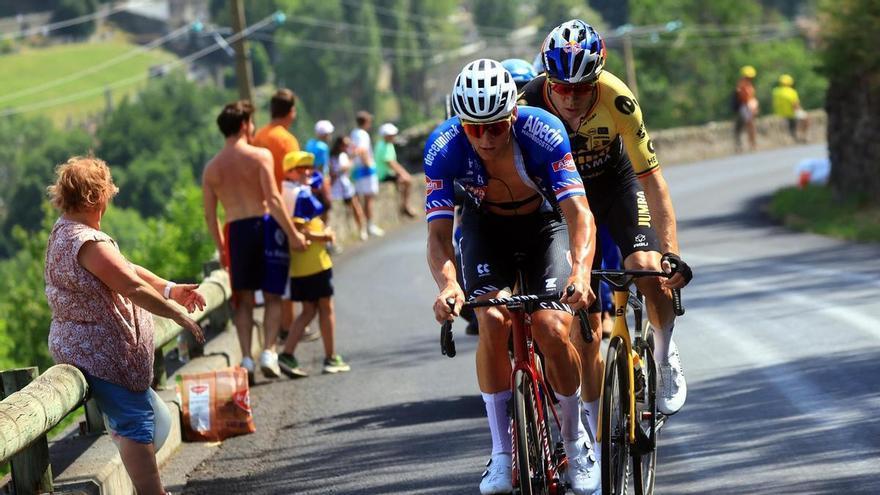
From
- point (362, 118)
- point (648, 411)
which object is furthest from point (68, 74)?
point (648, 411)

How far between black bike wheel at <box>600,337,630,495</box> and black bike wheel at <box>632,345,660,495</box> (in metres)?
0.22

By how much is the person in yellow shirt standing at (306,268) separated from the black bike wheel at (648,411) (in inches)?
214

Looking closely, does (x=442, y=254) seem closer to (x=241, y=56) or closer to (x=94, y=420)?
(x=94, y=420)

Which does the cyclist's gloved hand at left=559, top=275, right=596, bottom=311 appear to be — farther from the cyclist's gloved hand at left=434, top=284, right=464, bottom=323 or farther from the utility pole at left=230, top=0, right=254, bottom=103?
the utility pole at left=230, top=0, right=254, bottom=103

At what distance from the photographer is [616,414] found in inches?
270

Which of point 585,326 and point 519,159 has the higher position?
point 519,159

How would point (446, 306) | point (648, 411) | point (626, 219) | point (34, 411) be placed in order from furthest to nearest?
point (626, 219) → point (648, 411) → point (34, 411) → point (446, 306)

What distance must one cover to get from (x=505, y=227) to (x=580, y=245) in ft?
1.75

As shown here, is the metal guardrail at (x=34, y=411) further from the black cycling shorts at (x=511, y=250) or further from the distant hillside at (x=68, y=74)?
the distant hillside at (x=68, y=74)

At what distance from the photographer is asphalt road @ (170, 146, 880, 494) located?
26.0ft

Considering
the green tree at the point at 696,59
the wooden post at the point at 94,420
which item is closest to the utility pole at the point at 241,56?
the wooden post at the point at 94,420

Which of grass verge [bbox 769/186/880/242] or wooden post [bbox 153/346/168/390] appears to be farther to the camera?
grass verge [bbox 769/186/880/242]

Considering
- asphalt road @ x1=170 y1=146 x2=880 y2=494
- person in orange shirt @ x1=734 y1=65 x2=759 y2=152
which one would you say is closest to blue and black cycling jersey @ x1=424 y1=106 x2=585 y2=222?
asphalt road @ x1=170 y1=146 x2=880 y2=494

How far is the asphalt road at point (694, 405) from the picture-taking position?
792cm
